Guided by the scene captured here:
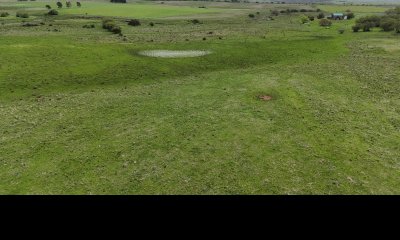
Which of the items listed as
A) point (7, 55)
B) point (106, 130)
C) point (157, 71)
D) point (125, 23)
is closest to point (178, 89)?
point (157, 71)

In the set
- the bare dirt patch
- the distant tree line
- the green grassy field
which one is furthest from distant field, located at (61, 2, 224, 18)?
the bare dirt patch

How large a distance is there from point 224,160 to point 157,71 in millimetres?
30405

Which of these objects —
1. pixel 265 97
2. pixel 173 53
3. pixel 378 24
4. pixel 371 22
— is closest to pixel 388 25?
pixel 378 24

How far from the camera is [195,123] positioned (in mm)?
34594

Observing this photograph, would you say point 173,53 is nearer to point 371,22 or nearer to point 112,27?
point 112,27

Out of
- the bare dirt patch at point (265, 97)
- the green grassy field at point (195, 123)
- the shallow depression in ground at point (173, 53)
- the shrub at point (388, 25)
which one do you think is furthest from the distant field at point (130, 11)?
the bare dirt patch at point (265, 97)

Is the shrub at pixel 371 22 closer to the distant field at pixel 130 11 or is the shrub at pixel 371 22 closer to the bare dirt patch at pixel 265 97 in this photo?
the distant field at pixel 130 11

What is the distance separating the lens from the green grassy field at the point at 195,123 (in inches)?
A: 982

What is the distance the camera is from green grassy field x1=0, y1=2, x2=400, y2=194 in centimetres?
2494

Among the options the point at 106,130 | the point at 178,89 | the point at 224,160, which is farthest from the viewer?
the point at 178,89

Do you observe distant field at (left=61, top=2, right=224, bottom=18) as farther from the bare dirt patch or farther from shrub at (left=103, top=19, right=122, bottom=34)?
the bare dirt patch

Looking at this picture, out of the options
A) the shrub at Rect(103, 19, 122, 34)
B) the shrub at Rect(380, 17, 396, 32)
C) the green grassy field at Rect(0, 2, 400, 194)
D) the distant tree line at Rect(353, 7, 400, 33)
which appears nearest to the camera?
the green grassy field at Rect(0, 2, 400, 194)
